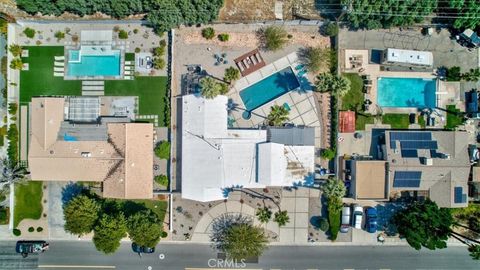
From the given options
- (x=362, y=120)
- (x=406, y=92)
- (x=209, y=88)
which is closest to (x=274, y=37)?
(x=209, y=88)

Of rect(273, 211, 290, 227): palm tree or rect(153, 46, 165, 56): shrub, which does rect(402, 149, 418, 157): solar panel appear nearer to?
rect(273, 211, 290, 227): palm tree

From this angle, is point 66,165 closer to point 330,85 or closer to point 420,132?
point 330,85

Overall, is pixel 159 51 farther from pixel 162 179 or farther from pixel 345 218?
pixel 345 218

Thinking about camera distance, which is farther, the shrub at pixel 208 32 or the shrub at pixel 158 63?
the shrub at pixel 158 63

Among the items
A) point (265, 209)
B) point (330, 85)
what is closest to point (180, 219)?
point (265, 209)

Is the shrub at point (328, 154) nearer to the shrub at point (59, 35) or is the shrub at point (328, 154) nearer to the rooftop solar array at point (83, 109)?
the rooftop solar array at point (83, 109)

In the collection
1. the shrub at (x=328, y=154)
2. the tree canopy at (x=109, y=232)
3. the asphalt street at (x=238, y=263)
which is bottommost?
the asphalt street at (x=238, y=263)

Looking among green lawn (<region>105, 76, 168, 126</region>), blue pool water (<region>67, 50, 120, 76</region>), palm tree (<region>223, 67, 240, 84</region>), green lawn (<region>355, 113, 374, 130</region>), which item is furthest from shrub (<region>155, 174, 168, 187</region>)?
green lawn (<region>355, 113, 374, 130</region>)

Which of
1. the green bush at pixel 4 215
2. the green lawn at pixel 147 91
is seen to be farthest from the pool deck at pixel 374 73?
the green bush at pixel 4 215
